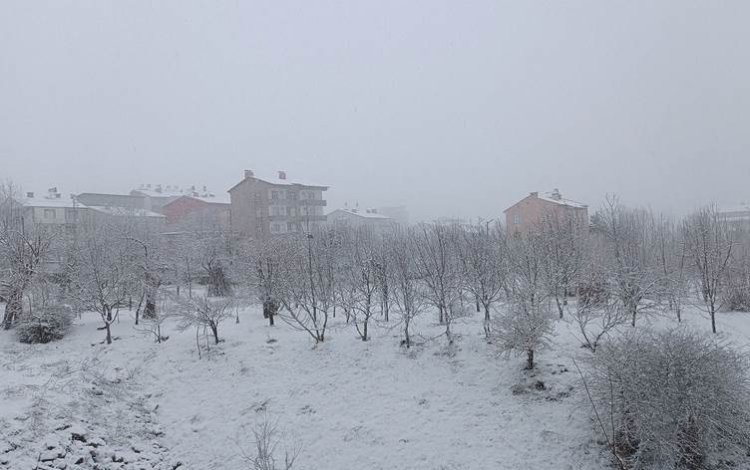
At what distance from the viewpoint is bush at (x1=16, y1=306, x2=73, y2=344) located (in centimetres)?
2195

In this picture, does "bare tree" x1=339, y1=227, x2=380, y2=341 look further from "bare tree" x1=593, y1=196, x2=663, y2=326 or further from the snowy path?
"bare tree" x1=593, y1=196, x2=663, y2=326

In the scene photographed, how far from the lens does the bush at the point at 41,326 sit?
72.0 ft

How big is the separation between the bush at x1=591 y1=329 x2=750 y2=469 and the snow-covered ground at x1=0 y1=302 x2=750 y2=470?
52.6 inches

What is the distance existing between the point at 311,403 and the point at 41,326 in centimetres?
1529

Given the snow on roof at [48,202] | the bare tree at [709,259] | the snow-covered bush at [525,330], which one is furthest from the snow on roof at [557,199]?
the snow on roof at [48,202]

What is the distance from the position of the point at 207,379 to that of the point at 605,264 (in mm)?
18400

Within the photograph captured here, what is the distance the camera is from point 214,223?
48.1 metres

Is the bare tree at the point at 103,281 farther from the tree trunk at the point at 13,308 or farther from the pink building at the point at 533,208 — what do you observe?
the pink building at the point at 533,208

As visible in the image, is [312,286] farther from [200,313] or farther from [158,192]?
[158,192]

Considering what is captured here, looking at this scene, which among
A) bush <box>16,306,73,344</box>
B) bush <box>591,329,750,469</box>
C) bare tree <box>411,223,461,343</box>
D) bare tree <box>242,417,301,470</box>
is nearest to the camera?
bush <box>591,329,750,469</box>

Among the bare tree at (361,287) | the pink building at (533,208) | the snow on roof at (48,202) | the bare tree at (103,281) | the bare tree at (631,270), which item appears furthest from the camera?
the snow on roof at (48,202)

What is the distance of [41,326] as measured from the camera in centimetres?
2200

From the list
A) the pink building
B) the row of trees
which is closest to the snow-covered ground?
the row of trees

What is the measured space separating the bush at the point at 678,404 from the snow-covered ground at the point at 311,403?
1337 millimetres
